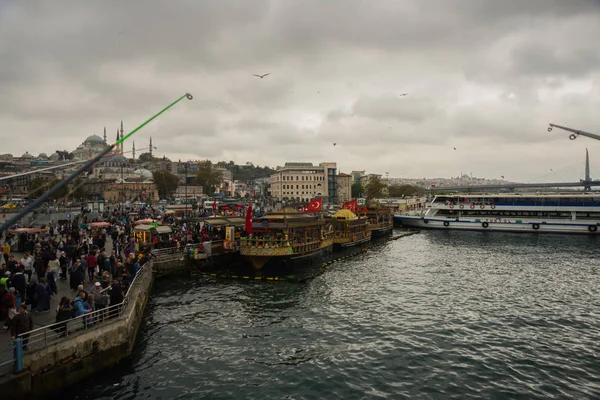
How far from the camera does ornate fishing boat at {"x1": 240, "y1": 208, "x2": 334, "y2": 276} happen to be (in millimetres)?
24703

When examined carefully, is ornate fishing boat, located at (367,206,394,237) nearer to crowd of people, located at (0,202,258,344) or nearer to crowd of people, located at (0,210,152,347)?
crowd of people, located at (0,202,258,344)

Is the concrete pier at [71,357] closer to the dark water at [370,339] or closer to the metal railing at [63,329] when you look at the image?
the metal railing at [63,329]

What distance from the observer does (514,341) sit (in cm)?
1453

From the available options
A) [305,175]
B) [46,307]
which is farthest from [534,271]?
[305,175]

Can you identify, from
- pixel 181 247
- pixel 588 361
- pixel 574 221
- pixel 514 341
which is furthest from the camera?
pixel 574 221

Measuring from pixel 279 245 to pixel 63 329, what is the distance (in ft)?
50.0

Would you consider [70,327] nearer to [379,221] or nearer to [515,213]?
[379,221]

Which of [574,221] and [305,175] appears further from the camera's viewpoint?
[305,175]

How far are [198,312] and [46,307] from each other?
6279 millimetres

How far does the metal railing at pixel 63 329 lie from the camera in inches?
365

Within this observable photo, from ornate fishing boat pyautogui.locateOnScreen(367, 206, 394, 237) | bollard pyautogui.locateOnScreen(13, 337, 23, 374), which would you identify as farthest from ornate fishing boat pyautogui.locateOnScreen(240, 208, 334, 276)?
ornate fishing boat pyautogui.locateOnScreen(367, 206, 394, 237)

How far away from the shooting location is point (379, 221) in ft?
174

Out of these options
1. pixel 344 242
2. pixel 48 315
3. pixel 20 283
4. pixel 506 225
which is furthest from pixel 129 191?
pixel 48 315

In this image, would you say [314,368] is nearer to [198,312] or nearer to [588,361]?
[198,312]
